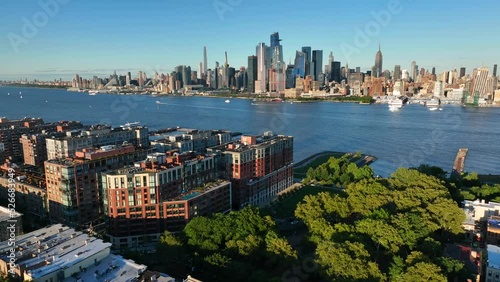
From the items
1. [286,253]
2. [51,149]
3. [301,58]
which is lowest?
[286,253]

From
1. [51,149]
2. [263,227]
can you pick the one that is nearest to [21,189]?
[51,149]

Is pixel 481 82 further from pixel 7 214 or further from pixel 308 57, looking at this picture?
pixel 7 214

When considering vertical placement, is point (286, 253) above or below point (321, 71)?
below

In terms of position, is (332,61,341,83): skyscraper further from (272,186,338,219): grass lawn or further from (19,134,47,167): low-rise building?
(19,134,47,167): low-rise building

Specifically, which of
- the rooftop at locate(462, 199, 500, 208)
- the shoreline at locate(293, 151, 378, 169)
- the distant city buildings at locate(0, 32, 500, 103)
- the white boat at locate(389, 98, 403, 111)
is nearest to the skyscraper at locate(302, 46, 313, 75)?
the distant city buildings at locate(0, 32, 500, 103)

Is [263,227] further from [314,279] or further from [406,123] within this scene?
[406,123]

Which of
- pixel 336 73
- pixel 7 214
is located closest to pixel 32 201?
pixel 7 214
